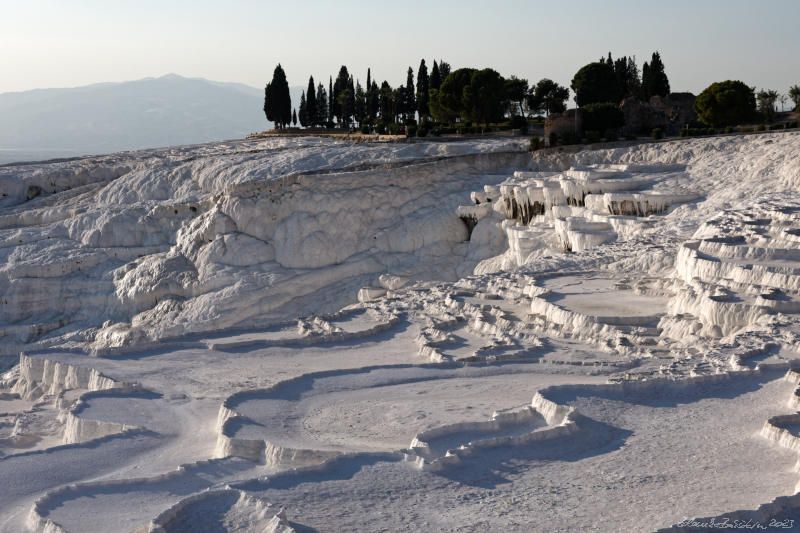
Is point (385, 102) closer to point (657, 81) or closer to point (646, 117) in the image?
point (657, 81)

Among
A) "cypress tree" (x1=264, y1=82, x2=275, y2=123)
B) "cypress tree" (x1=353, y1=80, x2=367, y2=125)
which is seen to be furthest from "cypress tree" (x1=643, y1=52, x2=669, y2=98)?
"cypress tree" (x1=264, y1=82, x2=275, y2=123)

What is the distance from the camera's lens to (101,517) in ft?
25.4

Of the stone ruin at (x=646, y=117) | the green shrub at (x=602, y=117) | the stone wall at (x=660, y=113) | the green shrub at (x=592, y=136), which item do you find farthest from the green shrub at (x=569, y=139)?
the stone wall at (x=660, y=113)

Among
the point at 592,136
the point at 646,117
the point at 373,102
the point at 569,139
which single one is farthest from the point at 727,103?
the point at 373,102

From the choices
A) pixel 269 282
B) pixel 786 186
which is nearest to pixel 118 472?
pixel 269 282

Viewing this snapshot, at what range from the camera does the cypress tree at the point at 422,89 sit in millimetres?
47319

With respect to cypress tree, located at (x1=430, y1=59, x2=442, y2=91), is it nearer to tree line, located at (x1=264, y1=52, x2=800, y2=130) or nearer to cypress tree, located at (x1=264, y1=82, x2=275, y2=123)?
tree line, located at (x1=264, y1=52, x2=800, y2=130)

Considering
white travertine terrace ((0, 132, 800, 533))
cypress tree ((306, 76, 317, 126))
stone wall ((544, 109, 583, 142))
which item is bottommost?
white travertine terrace ((0, 132, 800, 533))

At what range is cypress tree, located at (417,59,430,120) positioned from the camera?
47319mm

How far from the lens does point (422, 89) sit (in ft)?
156

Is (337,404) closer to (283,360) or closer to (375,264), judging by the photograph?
(283,360)

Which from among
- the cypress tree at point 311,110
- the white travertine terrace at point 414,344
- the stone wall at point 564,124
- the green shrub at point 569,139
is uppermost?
the cypress tree at point 311,110

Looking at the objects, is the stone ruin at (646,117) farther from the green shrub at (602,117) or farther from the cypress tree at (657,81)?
the cypress tree at (657,81)

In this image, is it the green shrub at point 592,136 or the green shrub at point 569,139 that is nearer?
the green shrub at point 569,139
